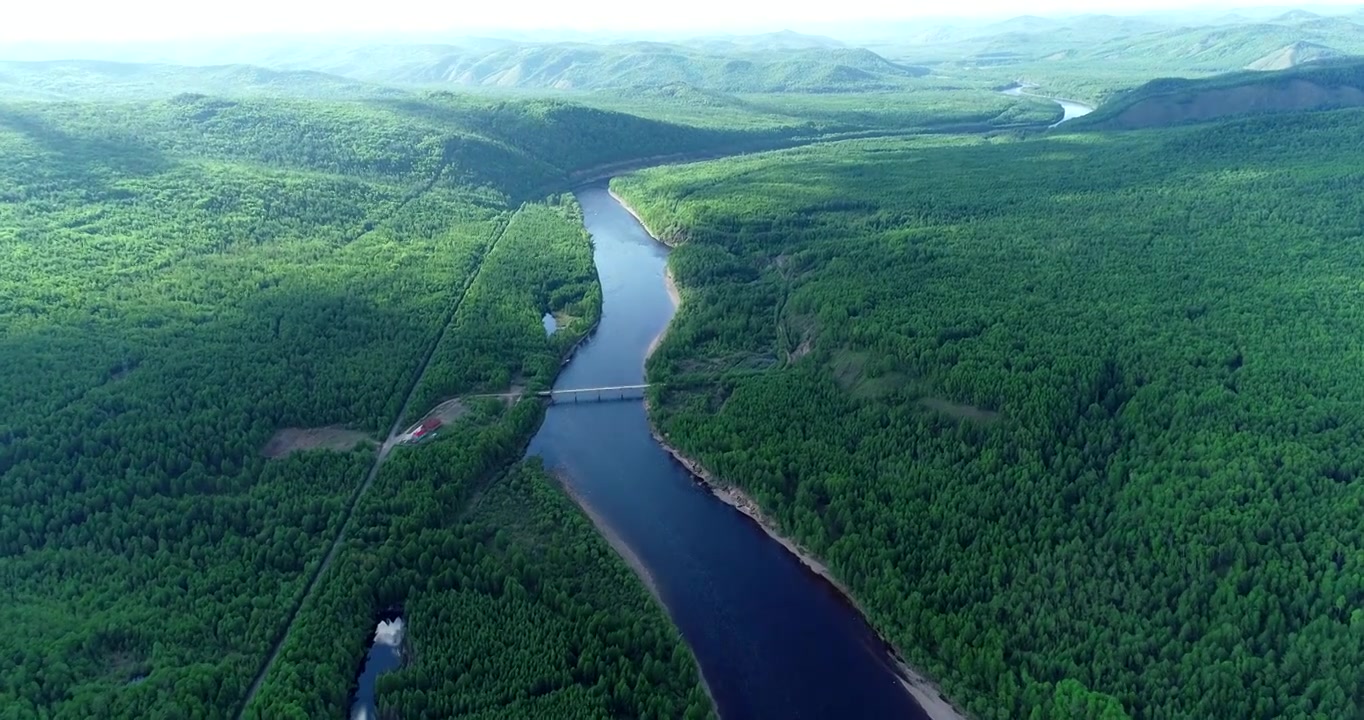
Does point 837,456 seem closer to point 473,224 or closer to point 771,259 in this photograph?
point 771,259

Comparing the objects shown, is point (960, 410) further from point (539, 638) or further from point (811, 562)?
point (539, 638)

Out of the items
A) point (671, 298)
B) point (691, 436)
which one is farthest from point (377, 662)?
point (671, 298)

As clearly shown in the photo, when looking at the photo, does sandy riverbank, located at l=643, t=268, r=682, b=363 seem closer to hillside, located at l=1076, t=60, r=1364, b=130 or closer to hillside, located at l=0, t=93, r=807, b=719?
hillside, located at l=0, t=93, r=807, b=719

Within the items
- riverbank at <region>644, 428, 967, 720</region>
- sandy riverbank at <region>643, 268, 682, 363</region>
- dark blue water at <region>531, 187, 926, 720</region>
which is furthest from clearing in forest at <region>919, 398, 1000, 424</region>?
sandy riverbank at <region>643, 268, 682, 363</region>

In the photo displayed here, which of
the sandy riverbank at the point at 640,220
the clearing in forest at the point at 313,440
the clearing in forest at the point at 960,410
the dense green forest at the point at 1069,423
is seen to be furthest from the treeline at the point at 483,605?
the sandy riverbank at the point at 640,220

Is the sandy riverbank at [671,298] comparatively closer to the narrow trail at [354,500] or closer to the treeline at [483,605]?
the treeline at [483,605]
